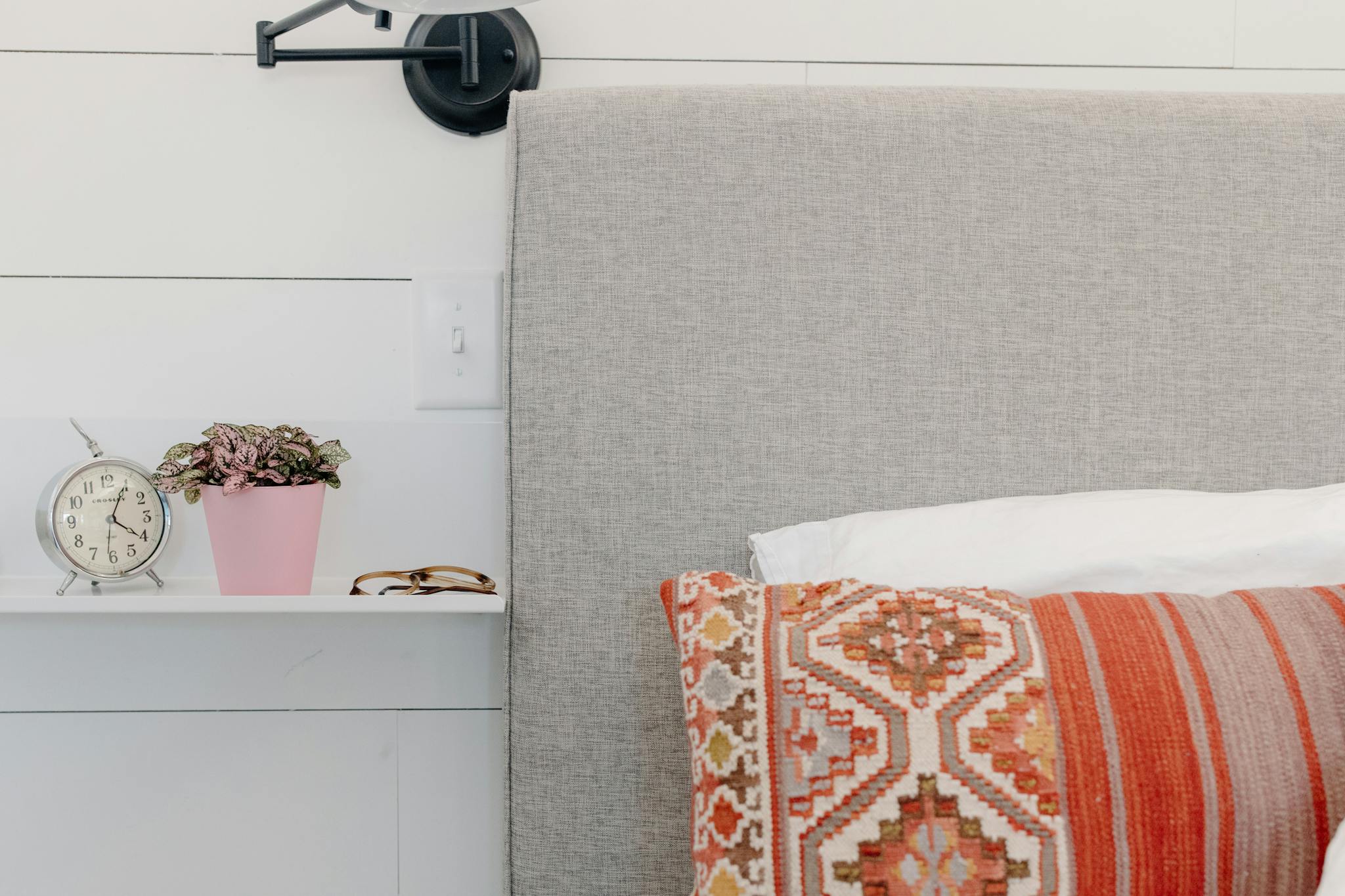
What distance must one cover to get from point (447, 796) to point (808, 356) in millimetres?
587

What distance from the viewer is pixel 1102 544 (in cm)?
67

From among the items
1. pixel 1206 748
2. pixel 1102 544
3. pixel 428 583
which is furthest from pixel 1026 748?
pixel 428 583

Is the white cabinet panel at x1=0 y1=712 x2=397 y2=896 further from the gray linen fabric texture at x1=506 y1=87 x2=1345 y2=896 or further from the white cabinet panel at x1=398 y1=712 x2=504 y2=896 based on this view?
the gray linen fabric texture at x1=506 y1=87 x2=1345 y2=896

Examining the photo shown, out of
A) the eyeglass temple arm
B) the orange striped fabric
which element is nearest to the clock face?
the eyeglass temple arm

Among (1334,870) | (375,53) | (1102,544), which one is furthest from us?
(375,53)

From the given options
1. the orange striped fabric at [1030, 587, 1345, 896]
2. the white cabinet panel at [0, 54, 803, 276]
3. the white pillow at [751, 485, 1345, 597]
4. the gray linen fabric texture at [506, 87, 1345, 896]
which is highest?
the white cabinet panel at [0, 54, 803, 276]

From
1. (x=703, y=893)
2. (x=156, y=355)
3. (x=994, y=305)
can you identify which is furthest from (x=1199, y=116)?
(x=156, y=355)

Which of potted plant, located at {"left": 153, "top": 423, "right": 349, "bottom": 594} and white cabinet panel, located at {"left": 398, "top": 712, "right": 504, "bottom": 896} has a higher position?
potted plant, located at {"left": 153, "top": 423, "right": 349, "bottom": 594}

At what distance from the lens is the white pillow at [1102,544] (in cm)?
64

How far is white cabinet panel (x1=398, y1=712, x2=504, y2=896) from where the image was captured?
957 millimetres

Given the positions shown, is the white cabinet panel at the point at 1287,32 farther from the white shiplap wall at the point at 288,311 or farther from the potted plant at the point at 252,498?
the potted plant at the point at 252,498

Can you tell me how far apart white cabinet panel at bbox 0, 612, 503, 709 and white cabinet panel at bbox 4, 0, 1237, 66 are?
0.60 metres

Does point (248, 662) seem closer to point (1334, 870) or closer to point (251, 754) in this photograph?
point (251, 754)

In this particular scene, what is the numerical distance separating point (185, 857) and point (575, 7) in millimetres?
963
